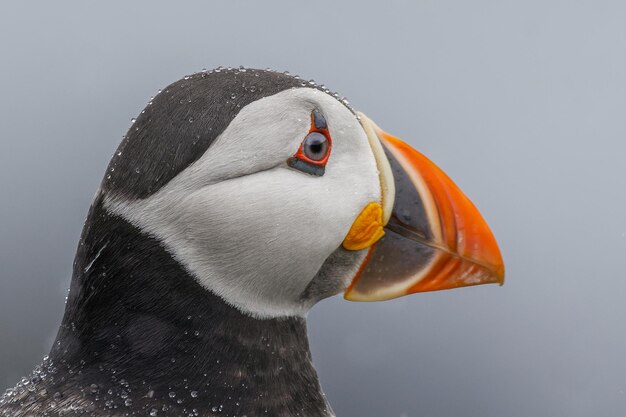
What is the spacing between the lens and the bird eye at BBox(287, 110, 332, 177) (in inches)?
138

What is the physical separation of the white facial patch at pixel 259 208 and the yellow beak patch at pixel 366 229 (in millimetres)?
49

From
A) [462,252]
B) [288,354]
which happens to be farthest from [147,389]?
[462,252]

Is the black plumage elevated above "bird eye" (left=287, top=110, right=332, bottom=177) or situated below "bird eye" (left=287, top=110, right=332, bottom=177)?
below

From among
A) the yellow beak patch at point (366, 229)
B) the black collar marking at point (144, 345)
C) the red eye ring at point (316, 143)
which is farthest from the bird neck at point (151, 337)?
the red eye ring at point (316, 143)

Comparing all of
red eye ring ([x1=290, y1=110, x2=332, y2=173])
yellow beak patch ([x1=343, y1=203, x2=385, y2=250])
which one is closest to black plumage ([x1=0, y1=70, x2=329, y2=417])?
red eye ring ([x1=290, y1=110, x2=332, y2=173])

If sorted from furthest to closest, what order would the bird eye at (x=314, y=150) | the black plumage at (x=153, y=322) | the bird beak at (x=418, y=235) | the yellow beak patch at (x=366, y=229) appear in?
the bird beak at (x=418, y=235)
the yellow beak patch at (x=366, y=229)
the bird eye at (x=314, y=150)
the black plumage at (x=153, y=322)

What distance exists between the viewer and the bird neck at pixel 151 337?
11.1 feet

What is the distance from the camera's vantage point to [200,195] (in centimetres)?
336

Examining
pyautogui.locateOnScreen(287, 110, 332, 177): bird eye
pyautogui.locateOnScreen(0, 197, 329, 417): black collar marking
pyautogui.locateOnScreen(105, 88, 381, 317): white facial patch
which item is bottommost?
pyautogui.locateOnScreen(0, 197, 329, 417): black collar marking

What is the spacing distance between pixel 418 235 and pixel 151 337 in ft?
4.01

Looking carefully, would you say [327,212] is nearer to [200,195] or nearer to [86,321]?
[200,195]

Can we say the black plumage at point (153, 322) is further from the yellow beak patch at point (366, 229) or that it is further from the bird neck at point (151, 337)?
the yellow beak patch at point (366, 229)

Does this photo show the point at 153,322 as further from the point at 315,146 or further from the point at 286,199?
the point at 315,146

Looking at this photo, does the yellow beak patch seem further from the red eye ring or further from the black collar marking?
the black collar marking
